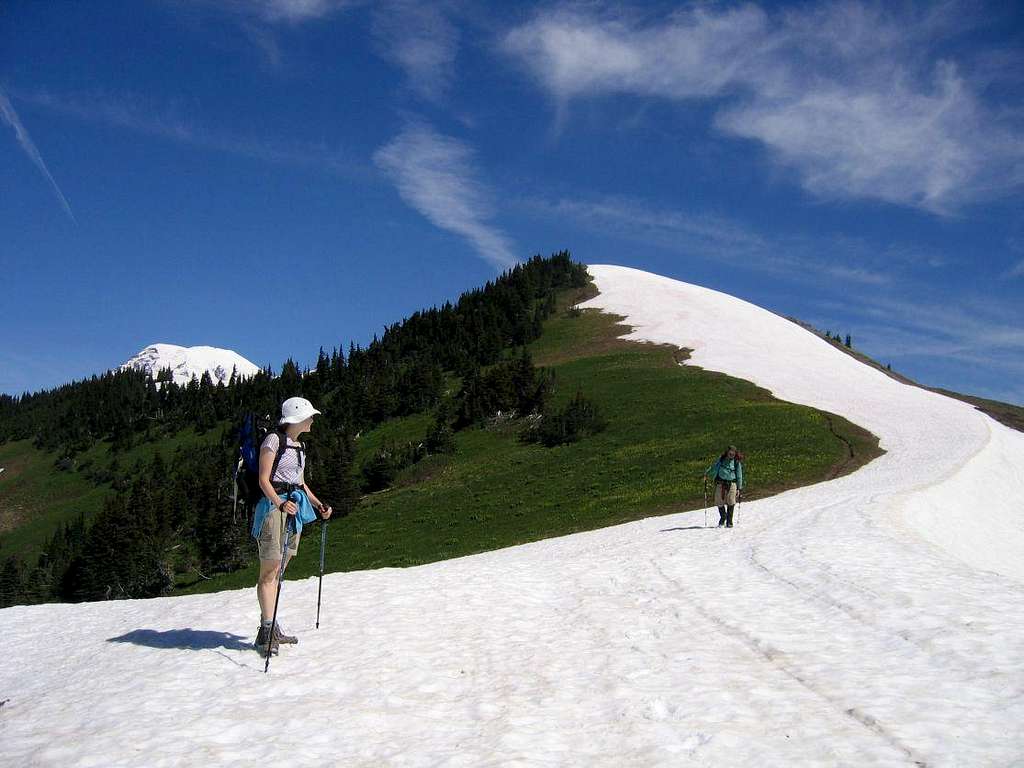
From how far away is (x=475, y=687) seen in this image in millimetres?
8336

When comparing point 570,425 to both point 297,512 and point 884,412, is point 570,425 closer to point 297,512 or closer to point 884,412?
point 884,412

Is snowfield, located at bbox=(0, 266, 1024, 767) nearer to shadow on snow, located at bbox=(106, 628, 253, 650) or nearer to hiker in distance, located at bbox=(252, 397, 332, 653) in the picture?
shadow on snow, located at bbox=(106, 628, 253, 650)

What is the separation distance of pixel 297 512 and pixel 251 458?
939 mm

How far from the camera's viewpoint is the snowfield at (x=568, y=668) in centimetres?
640

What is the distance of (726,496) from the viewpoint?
2461cm

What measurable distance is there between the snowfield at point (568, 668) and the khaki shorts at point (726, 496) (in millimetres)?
4821

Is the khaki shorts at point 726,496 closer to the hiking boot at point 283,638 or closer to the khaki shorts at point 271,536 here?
the hiking boot at point 283,638

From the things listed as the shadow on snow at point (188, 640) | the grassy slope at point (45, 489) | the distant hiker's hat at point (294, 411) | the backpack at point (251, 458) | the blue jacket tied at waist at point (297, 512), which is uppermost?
the distant hiker's hat at point (294, 411)

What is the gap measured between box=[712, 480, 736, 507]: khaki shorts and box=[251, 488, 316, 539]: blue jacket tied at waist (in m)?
18.1

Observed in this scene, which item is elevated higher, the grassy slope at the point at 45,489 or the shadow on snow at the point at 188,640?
the shadow on snow at the point at 188,640

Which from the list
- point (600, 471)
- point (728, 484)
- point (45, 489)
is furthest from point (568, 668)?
point (45, 489)

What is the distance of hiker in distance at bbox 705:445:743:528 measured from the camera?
24578 millimetres

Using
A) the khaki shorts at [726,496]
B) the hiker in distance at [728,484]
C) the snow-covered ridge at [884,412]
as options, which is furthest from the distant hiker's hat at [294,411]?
the snow-covered ridge at [884,412]

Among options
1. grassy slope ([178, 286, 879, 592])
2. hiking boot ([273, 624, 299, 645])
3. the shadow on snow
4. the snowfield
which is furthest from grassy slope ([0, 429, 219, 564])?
hiking boot ([273, 624, 299, 645])
